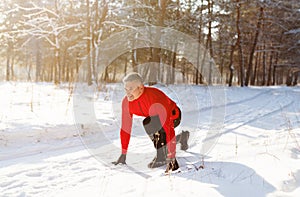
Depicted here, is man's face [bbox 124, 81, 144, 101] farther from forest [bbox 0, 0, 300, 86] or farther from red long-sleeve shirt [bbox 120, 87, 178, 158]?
forest [bbox 0, 0, 300, 86]

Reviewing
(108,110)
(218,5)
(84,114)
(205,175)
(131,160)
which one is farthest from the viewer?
(218,5)

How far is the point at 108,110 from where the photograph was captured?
761 cm

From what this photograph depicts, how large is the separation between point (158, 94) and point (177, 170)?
1.06 m

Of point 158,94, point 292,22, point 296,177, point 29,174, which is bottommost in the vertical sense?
point 29,174

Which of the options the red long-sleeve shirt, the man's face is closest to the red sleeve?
the red long-sleeve shirt

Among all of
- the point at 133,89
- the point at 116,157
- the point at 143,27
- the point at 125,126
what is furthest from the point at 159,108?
the point at 143,27

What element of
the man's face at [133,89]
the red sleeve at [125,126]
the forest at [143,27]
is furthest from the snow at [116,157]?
the forest at [143,27]

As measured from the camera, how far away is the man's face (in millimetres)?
3207

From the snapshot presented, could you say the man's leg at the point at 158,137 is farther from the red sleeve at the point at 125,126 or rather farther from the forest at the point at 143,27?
the forest at the point at 143,27

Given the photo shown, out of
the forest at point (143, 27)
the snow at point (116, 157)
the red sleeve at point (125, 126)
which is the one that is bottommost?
the snow at point (116, 157)

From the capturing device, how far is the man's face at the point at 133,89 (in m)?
3.21

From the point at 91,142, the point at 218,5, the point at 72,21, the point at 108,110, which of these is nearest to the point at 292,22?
the point at 218,5

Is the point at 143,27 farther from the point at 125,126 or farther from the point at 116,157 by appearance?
the point at 125,126

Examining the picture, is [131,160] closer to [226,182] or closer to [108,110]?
[226,182]
